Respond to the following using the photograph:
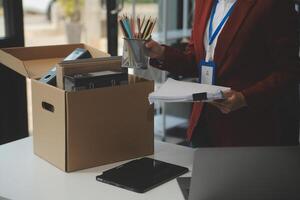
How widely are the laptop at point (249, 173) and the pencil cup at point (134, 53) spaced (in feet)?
1.60

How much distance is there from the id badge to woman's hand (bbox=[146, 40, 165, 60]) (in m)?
0.16

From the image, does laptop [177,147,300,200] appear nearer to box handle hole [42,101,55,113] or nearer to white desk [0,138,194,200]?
Result: white desk [0,138,194,200]

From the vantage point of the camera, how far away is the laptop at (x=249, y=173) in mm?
1122

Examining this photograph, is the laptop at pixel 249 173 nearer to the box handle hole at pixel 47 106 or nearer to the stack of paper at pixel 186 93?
the stack of paper at pixel 186 93

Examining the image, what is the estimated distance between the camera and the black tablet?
1.42 m

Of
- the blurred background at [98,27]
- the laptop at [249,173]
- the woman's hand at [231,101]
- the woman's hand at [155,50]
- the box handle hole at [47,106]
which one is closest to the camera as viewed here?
the laptop at [249,173]

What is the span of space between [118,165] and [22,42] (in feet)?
5.48

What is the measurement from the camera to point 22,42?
119 inches

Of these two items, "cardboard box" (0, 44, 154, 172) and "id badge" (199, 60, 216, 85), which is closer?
"cardboard box" (0, 44, 154, 172)

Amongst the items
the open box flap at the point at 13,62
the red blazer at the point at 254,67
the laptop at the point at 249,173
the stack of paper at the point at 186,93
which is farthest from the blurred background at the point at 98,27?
the laptop at the point at 249,173


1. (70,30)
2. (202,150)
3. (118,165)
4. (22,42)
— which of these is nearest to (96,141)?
(118,165)

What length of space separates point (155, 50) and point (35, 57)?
19.5 inches

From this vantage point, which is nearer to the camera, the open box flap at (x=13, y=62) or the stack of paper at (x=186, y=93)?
the stack of paper at (x=186, y=93)

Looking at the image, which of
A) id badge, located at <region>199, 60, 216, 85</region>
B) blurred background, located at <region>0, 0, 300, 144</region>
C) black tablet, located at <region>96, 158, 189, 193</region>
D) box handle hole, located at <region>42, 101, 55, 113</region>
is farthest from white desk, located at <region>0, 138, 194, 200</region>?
blurred background, located at <region>0, 0, 300, 144</region>
